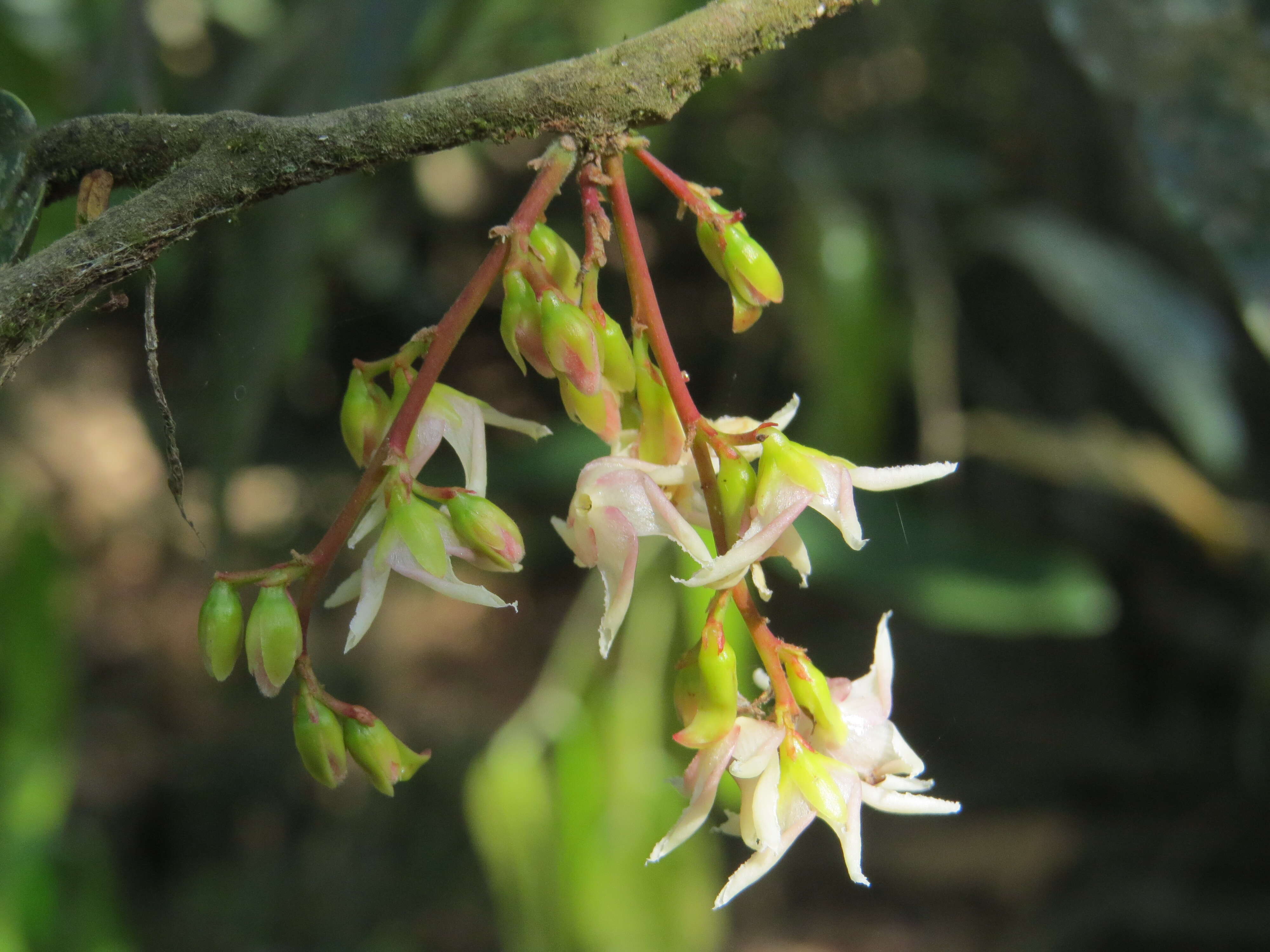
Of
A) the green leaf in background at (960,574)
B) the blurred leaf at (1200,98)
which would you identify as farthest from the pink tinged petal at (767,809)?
the green leaf in background at (960,574)

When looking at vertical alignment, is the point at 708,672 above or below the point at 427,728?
above

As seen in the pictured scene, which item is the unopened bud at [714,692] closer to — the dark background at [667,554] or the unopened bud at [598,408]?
the unopened bud at [598,408]

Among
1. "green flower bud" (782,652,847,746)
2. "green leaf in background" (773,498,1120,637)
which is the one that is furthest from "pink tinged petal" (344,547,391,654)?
"green leaf in background" (773,498,1120,637)

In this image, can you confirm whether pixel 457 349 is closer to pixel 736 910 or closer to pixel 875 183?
pixel 875 183

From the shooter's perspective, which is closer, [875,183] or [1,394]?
[1,394]

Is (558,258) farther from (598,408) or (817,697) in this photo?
(817,697)

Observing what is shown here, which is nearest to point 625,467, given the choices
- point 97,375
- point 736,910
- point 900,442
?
point 900,442
